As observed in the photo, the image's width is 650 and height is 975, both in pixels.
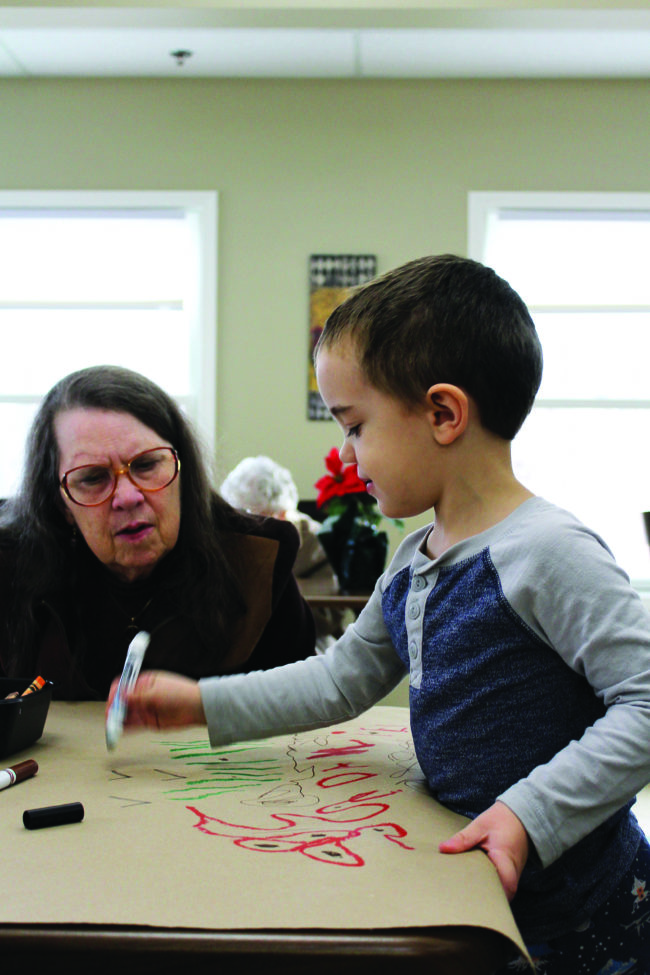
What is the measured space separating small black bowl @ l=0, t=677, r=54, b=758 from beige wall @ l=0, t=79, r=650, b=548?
3387 millimetres

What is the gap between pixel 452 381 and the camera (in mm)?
774

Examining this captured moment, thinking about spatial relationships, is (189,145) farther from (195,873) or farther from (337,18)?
(195,873)

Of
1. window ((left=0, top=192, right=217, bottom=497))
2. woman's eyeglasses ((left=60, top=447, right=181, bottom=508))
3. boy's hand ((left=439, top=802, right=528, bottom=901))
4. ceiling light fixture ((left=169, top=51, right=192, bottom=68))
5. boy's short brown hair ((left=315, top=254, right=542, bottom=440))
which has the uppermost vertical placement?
ceiling light fixture ((left=169, top=51, right=192, bottom=68))

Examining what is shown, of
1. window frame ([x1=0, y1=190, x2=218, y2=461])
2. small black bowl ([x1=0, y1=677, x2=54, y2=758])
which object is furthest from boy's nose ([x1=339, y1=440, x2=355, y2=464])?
window frame ([x1=0, y1=190, x2=218, y2=461])

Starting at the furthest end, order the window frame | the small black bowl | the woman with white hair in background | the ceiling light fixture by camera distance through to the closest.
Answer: the window frame → the ceiling light fixture → the woman with white hair in background → the small black bowl

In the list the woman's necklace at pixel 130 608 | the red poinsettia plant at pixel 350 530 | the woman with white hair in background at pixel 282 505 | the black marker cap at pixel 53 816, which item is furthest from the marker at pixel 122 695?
the woman with white hair in background at pixel 282 505

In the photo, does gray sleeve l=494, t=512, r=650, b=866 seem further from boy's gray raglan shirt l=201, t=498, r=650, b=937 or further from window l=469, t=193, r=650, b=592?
window l=469, t=193, r=650, b=592

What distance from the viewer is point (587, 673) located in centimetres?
65

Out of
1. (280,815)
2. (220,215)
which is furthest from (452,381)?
(220,215)

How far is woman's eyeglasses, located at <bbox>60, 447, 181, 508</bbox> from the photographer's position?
1.20 meters

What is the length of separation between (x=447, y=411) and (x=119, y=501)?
557 mm

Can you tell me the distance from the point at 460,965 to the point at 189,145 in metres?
4.32

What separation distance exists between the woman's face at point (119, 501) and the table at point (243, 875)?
0.46 metres

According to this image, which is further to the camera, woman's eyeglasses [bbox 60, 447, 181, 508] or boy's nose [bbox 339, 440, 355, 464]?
woman's eyeglasses [bbox 60, 447, 181, 508]
